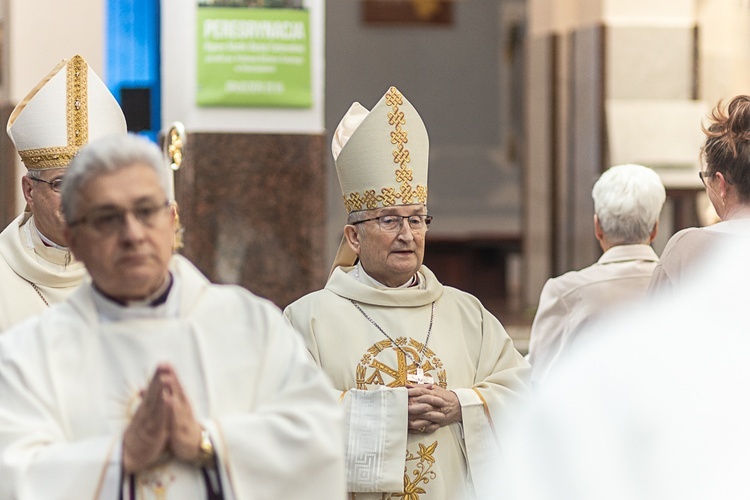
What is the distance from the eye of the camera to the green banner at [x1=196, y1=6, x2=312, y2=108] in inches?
317

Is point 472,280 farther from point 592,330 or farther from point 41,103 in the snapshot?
point 41,103

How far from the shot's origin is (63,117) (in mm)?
4598

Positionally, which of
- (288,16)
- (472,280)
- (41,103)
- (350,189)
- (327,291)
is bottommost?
(472,280)

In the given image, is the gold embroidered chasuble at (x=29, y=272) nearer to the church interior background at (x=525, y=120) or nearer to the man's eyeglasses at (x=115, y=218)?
the man's eyeglasses at (x=115, y=218)

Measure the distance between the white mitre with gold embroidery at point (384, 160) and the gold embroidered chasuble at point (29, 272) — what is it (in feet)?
3.08

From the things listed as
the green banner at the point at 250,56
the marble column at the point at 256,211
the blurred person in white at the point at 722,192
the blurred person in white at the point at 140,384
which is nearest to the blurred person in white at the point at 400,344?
the blurred person in white at the point at 722,192

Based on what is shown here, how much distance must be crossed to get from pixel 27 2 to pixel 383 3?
8.00 meters

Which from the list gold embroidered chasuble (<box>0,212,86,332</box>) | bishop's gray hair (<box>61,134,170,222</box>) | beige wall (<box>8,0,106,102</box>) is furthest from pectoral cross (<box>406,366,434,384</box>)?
beige wall (<box>8,0,106,102</box>)

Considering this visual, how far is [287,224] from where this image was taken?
26.3 ft

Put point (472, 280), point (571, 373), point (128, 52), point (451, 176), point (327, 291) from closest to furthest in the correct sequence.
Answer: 1. point (571, 373)
2. point (327, 291)
3. point (128, 52)
4. point (472, 280)
5. point (451, 176)

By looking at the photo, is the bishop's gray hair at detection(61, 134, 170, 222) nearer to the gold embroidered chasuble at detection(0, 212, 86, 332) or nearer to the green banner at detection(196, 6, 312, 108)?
the gold embroidered chasuble at detection(0, 212, 86, 332)

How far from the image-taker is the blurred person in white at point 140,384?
292 centimetres

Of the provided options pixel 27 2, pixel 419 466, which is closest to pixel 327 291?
pixel 419 466

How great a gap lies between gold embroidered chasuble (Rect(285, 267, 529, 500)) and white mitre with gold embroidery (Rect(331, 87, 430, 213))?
29 centimetres
